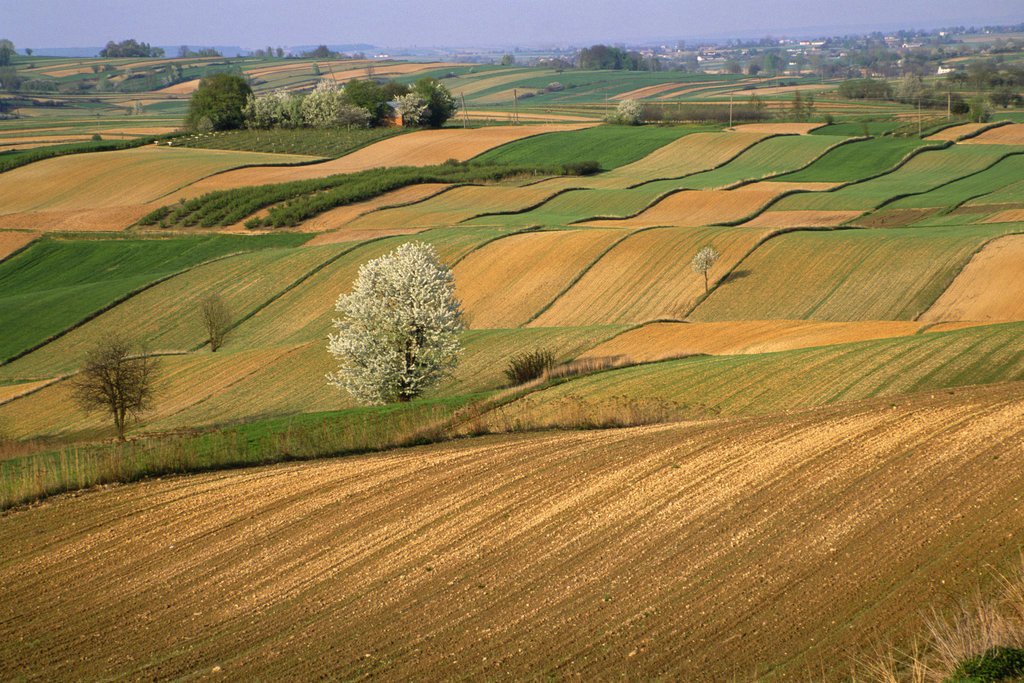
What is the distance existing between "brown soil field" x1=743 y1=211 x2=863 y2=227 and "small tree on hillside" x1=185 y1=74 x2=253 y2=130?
7730cm

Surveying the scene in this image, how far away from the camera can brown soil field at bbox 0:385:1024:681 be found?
12.2m

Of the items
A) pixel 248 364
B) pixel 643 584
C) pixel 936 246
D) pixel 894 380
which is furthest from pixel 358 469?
pixel 936 246

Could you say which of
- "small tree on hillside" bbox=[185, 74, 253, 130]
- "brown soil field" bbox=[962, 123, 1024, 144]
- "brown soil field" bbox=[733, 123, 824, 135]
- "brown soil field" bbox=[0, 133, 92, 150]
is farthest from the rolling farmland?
"brown soil field" bbox=[0, 133, 92, 150]

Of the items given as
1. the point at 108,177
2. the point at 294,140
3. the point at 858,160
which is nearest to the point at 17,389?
the point at 108,177

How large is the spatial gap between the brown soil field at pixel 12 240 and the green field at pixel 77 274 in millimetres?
948

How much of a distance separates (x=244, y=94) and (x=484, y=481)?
12230 centimetres

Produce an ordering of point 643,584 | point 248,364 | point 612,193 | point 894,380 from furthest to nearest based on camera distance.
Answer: point 612,193 → point 248,364 → point 894,380 → point 643,584

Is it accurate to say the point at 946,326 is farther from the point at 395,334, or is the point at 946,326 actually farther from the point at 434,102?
the point at 434,102

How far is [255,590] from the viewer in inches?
576

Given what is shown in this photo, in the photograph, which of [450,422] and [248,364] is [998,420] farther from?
[248,364]

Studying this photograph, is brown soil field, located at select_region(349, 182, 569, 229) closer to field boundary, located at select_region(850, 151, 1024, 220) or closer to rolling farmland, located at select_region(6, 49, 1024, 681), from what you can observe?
rolling farmland, located at select_region(6, 49, 1024, 681)

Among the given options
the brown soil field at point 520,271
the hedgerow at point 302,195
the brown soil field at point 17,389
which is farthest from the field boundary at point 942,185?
the brown soil field at point 17,389

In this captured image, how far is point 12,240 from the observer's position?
3002 inches

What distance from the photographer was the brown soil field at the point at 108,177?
9188 centimetres
